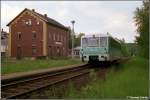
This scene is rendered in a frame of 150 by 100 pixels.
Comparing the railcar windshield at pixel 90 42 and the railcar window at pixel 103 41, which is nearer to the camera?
the railcar window at pixel 103 41

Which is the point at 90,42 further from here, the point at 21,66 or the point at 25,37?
the point at 25,37

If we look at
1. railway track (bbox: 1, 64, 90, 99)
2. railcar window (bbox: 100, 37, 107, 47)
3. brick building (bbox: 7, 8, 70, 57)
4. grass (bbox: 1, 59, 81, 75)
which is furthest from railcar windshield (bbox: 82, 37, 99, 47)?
brick building (bbox: 7, 8, 70, 57)

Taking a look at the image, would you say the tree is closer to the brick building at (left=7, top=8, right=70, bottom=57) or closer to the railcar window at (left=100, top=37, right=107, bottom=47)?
the railcar window at (left=100, top=37, right=107, bottom=47)

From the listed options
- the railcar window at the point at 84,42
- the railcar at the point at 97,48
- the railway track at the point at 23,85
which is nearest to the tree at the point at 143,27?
the railcar at the point at 97,48

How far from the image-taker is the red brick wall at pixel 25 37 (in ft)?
156

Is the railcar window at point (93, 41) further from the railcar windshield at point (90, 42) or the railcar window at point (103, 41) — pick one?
the railcar window at point (103, 41)

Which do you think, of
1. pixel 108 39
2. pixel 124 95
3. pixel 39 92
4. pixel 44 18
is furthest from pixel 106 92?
pixel 44 18

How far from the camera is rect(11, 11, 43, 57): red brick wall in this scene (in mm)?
47625

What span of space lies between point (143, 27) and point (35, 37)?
94.8 ft

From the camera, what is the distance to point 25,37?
49.7 metres

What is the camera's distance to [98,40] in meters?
25.7

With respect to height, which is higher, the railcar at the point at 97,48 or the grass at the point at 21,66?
the railcar at the point at 97,48

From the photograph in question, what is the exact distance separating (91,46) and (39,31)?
25.4 metres

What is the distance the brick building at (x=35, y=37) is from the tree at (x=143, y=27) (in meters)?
20.7
